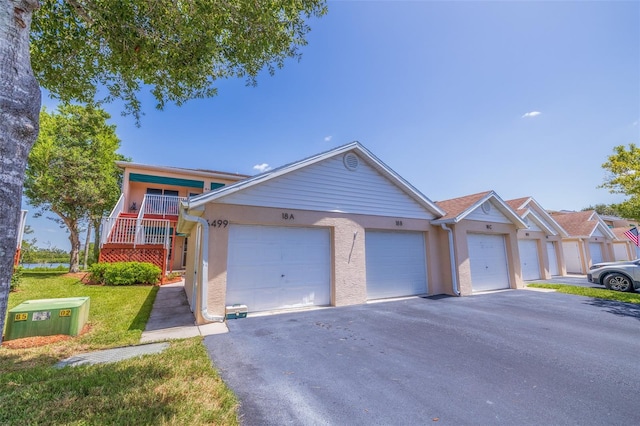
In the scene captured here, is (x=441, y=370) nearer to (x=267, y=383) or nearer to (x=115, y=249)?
(x=267, y=383)

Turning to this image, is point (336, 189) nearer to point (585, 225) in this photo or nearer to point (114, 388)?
point (114, 388)

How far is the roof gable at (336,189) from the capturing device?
7809 millimetres

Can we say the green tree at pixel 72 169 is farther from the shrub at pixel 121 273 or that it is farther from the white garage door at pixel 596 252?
the white garage door at pixel 596 252

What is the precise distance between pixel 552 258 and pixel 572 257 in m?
3.74

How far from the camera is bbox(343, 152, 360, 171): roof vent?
31.8 ft

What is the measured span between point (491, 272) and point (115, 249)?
57.8 ft

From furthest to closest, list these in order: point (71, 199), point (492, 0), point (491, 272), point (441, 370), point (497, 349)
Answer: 1. point (71, 199)
2. point (491, 272)
3. point (492, 0)
4. point (497, 349)
5. point (441, 370)

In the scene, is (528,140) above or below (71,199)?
above

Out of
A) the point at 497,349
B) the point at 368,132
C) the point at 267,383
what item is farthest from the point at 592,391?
the point at 368,132

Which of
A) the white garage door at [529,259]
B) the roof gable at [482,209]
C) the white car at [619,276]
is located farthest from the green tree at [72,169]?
the white car at [619,276]

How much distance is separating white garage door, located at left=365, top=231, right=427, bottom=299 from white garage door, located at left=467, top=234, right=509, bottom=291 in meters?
2.71

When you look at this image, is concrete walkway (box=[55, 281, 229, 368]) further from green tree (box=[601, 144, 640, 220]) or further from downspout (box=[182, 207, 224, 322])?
green tree (box=[601, 144, 640, 220])

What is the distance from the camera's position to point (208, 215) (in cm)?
714

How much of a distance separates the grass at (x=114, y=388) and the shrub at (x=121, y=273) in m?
6.53
